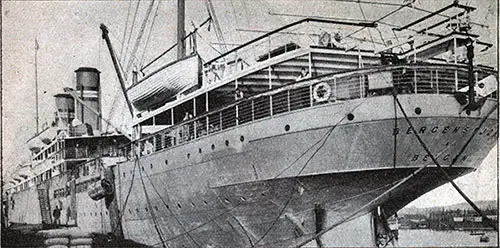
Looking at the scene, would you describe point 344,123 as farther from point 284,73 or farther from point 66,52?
point 66,52

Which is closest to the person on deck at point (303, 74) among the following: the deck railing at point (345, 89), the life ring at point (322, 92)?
the deck railing at point (345, 89)

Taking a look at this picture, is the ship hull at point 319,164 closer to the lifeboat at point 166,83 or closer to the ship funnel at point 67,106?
the lifeboat at point 166,83

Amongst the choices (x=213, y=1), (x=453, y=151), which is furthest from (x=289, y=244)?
(x=213, y=1)

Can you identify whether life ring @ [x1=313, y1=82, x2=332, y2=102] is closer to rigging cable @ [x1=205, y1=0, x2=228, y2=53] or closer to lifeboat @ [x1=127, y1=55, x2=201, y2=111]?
rigging cable @ [x1=205, y1=0, x2=228, y2=53]

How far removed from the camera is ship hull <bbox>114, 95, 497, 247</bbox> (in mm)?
6258

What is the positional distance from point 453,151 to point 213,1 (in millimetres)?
4180

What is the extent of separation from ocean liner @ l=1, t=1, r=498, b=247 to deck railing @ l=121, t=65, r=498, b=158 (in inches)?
0.7

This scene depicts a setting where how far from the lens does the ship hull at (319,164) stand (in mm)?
6258

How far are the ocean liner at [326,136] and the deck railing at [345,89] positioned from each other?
0.02 meters

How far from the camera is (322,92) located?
21.7ft

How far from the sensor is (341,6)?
7371mm

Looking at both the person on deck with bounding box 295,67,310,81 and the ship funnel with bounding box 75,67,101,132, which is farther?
the ship funnel with bounding box 75,67,101,132

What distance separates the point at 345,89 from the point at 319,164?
95 cm

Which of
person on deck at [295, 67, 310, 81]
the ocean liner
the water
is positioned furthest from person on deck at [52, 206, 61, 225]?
the water
